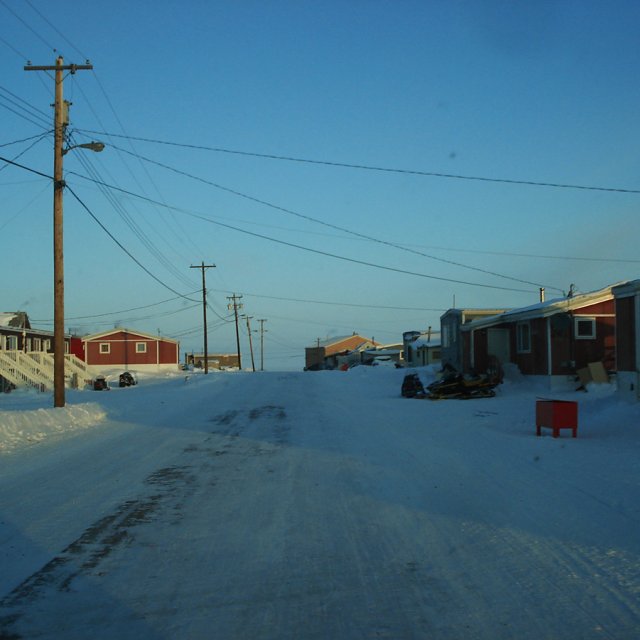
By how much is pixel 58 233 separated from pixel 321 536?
15.1 m

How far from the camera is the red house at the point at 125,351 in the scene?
229ft

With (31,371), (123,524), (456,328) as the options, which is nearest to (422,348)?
(456,328)

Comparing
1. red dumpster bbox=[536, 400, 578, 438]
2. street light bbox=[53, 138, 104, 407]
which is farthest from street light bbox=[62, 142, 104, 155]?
red dumpster bbox=[536, 400, 578, 438]

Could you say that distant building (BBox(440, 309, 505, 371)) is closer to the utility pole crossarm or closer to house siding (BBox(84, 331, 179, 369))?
the utility pole crossarm

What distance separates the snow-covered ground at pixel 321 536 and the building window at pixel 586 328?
462 inches

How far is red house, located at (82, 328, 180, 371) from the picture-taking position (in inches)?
2744

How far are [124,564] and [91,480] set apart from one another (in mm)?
4227

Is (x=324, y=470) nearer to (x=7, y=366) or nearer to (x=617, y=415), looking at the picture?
(x=617, y=415)

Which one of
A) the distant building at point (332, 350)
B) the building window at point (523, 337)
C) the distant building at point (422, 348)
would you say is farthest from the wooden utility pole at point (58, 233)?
the distant building at point (332, 350)

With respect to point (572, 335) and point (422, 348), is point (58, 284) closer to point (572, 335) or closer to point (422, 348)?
point (572, 335)

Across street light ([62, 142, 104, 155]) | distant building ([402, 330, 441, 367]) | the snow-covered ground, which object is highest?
street light ([62, 142, 104, 155])

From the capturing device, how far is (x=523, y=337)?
29406 millimetres

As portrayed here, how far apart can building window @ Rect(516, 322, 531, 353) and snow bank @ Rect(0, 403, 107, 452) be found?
17.4 meters

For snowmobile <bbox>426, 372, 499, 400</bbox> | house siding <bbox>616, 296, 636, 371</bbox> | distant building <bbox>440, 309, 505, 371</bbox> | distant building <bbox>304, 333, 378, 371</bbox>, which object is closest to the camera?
house siding <bbox>616, 296, 636, 371</bbox>
